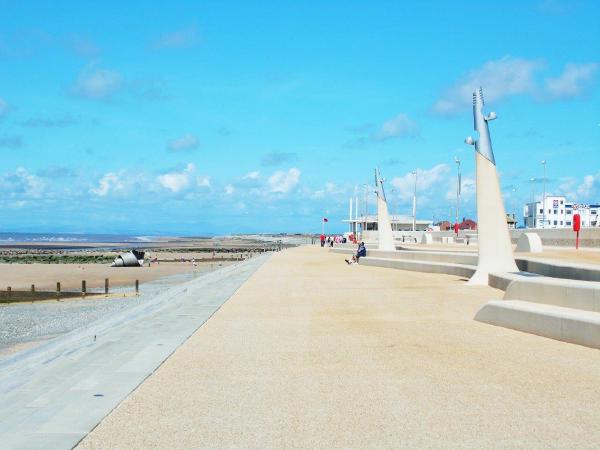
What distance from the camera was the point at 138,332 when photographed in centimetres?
1062

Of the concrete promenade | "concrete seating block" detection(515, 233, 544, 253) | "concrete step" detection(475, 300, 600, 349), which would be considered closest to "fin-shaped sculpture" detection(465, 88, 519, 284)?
the concrete promenade

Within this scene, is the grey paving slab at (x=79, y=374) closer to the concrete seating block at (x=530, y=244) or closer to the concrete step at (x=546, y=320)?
the concrete step at (x=546, y=320)

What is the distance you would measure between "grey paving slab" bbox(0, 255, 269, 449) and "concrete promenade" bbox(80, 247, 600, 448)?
7.4 inches

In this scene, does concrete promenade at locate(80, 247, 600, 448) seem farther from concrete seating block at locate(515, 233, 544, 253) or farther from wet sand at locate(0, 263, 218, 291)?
wet sand at locate(0, 263, 218, 291)

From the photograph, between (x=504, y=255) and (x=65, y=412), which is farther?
(x=504, y=255)

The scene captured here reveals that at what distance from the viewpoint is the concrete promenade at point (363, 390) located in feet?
17.7

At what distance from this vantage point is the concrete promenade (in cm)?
539

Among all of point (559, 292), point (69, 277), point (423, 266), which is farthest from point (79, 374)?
point (69, 277)

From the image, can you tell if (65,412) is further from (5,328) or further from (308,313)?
(5,328)

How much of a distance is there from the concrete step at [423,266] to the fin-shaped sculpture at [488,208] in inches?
145

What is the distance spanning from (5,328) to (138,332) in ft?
42.2

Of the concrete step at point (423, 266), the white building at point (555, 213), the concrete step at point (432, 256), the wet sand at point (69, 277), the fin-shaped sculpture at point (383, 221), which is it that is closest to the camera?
the concrete step at point (423, 266)

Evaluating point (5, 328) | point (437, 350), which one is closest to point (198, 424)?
point (437, 350)

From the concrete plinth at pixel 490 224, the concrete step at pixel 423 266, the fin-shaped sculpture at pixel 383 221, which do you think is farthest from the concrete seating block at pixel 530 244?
the concrete plinth at pixel 490 224
